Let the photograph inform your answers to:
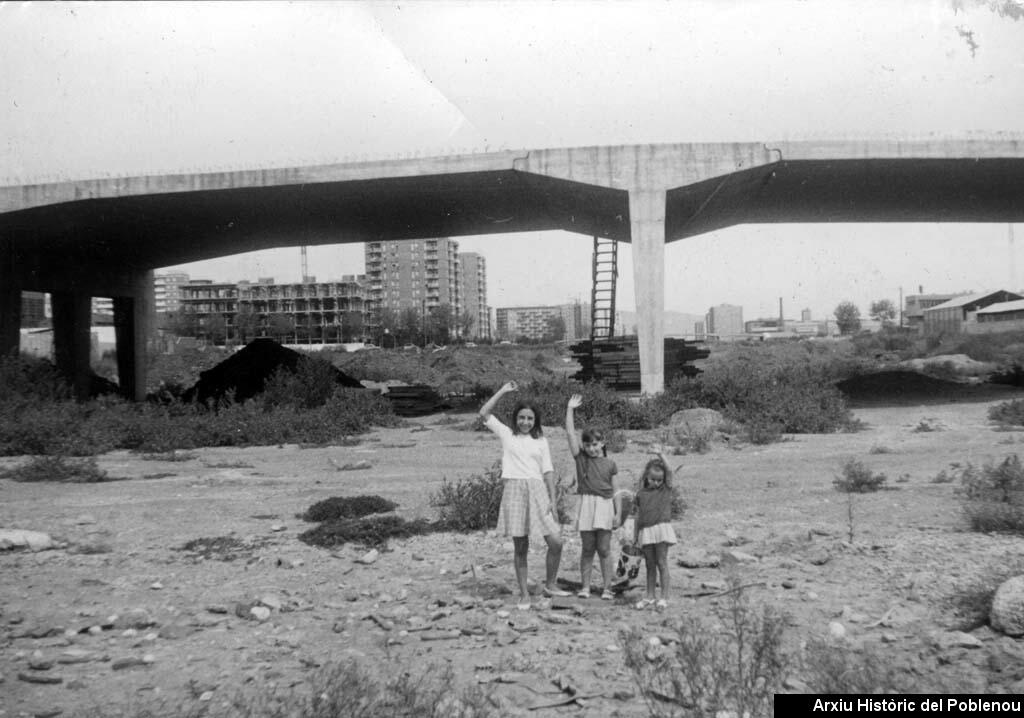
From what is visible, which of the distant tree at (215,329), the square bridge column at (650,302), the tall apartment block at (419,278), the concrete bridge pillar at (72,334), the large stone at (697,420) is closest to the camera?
the large stone at (697,420)

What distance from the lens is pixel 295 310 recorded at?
397 ft

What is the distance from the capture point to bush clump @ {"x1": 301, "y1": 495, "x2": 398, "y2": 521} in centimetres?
905

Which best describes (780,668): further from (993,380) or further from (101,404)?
(993,380)

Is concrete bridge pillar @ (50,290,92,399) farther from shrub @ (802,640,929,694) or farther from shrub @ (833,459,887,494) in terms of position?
shrub @ (802,640,929,694)

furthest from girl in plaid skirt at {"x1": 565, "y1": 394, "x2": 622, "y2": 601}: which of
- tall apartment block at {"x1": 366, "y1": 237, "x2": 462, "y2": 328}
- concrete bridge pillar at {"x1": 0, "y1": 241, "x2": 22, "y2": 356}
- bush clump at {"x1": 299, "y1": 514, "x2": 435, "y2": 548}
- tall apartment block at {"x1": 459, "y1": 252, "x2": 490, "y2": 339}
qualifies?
tall apartment block at {"x1": 459, "y1": 252, "x2": 490, "y2": 339}

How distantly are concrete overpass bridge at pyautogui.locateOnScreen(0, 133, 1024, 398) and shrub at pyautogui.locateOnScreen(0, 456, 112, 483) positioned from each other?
862 centimetres

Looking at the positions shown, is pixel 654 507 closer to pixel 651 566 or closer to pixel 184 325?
pixel 651 566

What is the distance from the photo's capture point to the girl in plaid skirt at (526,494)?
5.92m

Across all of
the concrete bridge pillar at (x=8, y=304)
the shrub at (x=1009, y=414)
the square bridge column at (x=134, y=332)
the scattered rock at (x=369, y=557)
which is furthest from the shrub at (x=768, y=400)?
the square bridge column at (x=134, y=332)

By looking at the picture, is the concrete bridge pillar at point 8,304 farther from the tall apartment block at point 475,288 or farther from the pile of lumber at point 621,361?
the tall apartment block at point 475,288

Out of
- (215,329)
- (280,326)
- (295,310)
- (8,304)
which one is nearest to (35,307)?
(215,329)

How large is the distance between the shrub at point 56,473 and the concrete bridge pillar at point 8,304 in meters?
13.3

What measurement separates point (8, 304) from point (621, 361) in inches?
740

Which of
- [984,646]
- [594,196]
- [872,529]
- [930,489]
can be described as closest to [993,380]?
[594,196]
